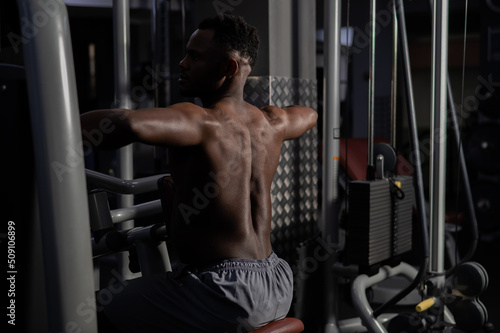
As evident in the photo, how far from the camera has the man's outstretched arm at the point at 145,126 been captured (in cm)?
101

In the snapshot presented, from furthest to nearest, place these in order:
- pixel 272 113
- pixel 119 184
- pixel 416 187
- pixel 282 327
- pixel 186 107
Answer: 1. pixel 416 187
2. pixel 119 184
3. pixel 272 113
4. pixel 282 327
5. pixel 186 107

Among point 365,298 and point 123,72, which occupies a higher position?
point 123,72

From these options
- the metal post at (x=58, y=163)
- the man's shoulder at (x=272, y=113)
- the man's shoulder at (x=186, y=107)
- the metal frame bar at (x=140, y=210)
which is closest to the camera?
the metal post at (x=58, y=163)

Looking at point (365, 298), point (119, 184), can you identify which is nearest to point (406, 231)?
point (365, 298)

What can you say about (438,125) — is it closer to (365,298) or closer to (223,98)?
(365,298)

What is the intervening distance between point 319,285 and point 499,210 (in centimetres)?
343

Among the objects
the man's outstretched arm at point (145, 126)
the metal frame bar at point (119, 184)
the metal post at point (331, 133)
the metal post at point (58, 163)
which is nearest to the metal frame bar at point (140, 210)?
the metal frame bar at point (119, 184)

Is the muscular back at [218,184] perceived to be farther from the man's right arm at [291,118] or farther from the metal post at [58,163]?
the metal post at [58,163]

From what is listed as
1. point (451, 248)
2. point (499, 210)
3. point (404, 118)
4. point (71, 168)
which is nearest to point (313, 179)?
point (451, 248)

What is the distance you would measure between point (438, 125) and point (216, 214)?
1394mm

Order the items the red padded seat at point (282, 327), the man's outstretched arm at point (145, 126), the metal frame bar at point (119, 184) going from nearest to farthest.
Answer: the man's outstretched arm at point (145, 126) → the red padded seat at point (282, 327) → the metal frame bar at point (119, 184)

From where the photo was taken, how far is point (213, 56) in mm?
1414

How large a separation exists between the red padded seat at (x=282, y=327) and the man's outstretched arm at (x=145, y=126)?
1.60 feet

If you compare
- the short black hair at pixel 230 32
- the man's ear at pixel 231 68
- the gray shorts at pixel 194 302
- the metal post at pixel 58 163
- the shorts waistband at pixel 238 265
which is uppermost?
the short black hair at pixel 230 32
